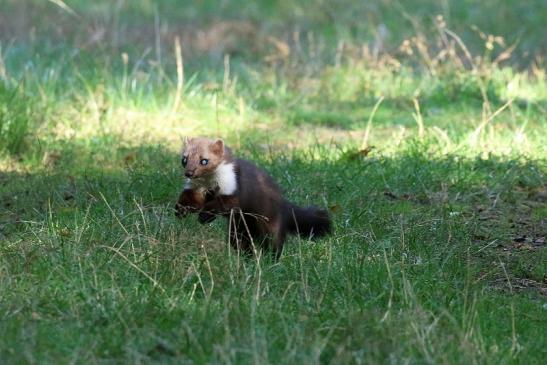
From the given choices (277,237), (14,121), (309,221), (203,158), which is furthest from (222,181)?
(14,121)

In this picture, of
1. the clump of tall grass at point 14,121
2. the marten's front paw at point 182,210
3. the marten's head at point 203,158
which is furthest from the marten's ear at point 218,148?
the clump of tall grass at point 14,121

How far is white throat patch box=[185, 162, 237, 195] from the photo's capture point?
5285 mm

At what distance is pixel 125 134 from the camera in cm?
809

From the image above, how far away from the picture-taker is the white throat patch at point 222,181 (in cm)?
529

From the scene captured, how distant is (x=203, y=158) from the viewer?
532 centimetres

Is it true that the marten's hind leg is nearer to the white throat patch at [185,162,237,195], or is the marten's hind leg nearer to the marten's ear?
the white throat patch at [185,162,237,195]

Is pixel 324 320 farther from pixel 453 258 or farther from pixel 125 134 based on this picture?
pixel 125 134

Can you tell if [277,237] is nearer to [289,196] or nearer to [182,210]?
[182,210]

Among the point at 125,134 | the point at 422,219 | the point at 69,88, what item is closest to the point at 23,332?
the point at 422,219

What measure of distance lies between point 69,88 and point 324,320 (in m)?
4.97

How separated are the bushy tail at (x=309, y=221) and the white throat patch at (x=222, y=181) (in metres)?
0.39

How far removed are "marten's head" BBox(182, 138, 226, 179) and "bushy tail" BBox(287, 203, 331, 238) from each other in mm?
479

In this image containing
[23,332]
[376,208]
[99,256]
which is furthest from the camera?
[376,208]

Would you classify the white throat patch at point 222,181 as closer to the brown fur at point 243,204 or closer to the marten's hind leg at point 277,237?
the brown fur at point 243,204
